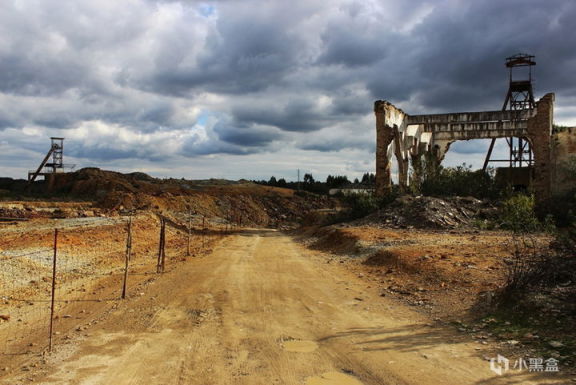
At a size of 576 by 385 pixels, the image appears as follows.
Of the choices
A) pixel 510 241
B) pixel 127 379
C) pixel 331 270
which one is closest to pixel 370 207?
pixel 510 241

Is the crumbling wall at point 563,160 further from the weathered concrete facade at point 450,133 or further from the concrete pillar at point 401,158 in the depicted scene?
the concrete pillar at point 401,158

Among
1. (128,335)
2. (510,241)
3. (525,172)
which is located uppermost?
(525,172)

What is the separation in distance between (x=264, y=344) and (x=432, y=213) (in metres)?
16.5

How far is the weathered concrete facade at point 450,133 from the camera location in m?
26.7

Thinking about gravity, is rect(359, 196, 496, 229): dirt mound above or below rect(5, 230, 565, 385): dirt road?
above

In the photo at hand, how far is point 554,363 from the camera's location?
5.28 m

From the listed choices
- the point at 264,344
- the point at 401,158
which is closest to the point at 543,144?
the point at 401,158

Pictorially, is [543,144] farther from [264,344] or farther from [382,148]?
[264,344]

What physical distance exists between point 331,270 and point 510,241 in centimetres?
625

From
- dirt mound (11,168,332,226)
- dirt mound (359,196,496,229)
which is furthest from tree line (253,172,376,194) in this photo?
dirt mound (359,196,496,229)

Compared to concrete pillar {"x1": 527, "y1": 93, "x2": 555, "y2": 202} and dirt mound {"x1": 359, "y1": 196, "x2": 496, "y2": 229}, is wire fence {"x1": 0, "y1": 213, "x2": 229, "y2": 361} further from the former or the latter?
concrete pillar {"x1": 527, "y1": 93, "x2": 555, "y2": 202}

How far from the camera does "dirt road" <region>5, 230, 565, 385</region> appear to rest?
5098 millimetres

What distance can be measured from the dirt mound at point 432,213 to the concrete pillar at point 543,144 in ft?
18.0

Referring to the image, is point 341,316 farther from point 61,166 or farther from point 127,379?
point 61,166
